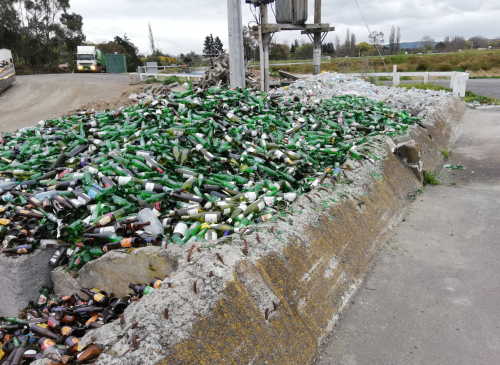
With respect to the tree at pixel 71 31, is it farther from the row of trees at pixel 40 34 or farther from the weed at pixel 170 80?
the weed at pixel 170 80

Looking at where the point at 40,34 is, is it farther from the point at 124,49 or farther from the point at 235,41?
the point at 235,41

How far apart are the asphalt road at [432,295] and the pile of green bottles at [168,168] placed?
46.4 inches

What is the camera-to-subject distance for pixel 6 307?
11.9ft

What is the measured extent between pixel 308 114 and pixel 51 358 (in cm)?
596

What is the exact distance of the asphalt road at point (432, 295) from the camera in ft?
8.66

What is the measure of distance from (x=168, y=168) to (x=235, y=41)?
512 centimetres

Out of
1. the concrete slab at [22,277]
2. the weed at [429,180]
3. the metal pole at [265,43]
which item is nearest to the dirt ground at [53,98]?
the metal pole at [265,43]

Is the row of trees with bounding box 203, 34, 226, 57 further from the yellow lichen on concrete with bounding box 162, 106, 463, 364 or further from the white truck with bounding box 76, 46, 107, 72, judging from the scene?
the yellow lichen on concrete with bounding box 162, 106, 463, 364

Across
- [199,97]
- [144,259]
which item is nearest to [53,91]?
[199,97]

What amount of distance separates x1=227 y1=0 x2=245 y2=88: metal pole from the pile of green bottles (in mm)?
1827

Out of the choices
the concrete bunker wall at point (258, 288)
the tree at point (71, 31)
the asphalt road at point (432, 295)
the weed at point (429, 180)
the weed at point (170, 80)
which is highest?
the tree at point (71, 31)

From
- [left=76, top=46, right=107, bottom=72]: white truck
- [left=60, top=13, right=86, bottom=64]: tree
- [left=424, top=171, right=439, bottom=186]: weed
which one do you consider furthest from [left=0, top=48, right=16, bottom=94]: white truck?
[left=60, top=13, right=86, bottom=64]: tree

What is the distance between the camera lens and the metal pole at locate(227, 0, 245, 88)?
8094 millimetres

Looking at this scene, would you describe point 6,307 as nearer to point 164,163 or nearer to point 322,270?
point 164,163
